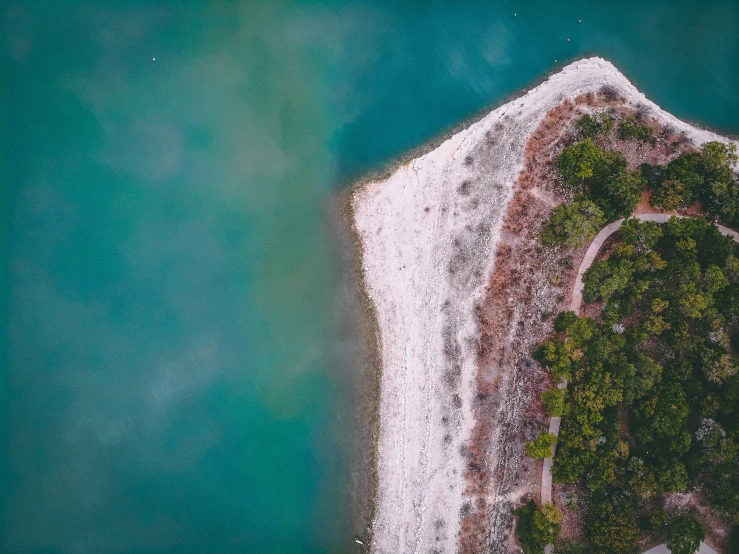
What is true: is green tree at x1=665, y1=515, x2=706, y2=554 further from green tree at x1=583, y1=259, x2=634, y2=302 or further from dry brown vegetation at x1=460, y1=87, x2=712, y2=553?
green tree at x1=583, y1=259, x2=634, y2=302

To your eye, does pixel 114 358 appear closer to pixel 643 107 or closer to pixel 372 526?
pixel 372 526

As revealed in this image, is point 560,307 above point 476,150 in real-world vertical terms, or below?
below

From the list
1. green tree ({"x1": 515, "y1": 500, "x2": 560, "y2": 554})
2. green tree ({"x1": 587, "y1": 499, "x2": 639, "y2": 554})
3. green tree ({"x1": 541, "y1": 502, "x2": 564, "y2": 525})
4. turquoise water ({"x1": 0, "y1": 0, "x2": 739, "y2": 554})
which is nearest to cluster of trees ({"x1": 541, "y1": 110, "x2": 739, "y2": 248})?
turquoise water ({"x1": 0, "y1": 0, "x2": 739, "y2": 554})

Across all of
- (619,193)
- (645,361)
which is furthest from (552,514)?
(619,193)

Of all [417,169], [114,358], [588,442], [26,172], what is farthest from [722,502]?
[26,172]

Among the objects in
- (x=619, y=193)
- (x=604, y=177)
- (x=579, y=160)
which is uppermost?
(x=579, y=160)

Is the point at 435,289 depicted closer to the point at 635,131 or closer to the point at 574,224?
the point at 574,224

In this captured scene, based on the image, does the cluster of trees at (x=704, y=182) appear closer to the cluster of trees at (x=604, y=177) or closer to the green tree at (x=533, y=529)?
the cluster of trees at (x=604, y=177)
